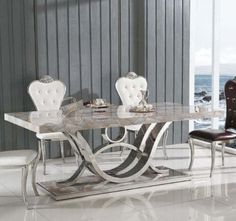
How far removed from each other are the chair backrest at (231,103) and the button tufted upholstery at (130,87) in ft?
4.10

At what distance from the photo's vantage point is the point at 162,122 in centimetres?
464

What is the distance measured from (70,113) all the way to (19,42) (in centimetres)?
168

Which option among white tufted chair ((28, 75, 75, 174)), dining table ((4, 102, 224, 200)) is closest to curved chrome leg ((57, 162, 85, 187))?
dining table ((4, 102, 224, 200))

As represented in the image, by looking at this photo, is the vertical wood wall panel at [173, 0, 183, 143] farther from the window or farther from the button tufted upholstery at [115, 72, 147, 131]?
the button tufted upholstery at [115, 72, 147, 131]

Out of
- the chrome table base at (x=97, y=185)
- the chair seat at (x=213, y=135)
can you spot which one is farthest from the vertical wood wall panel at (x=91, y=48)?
the chair seat at (x=213, y=135)

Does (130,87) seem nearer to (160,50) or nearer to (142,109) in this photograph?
(160,50)

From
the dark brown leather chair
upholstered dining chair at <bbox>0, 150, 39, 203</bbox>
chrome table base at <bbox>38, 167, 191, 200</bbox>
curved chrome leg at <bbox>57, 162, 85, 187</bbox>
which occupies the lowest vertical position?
chrome table base at <bbox>38, 167, 191, 200</bbox>

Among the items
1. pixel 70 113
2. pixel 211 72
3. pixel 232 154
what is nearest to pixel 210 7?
pixel 211 72

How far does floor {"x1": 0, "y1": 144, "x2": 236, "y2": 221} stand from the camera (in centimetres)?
396

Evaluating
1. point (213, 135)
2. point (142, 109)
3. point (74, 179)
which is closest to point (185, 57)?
point (213, 135)

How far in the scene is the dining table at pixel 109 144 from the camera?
4285 mm

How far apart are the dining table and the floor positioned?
0.39 feet

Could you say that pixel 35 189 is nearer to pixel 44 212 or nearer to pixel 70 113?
pixel 44 212

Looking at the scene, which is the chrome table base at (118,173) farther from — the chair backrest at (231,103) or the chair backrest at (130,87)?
the chair backrest at (130,87)
